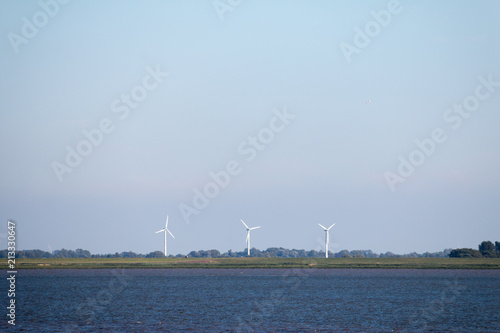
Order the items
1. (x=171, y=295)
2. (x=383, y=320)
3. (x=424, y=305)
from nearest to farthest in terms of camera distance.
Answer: (x=383, y=320), (x=424, y=305), (x=171, y=295)

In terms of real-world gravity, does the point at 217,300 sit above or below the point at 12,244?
below

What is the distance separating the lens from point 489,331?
180 feet

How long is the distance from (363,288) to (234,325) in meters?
57.1

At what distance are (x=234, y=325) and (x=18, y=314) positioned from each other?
900 inches

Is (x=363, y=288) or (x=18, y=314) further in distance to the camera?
(x=363, y=288)

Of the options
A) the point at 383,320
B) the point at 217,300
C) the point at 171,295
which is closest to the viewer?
the point at 383,320

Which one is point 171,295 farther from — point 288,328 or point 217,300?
point 288,328

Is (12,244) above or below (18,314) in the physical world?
above

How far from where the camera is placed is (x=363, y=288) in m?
111

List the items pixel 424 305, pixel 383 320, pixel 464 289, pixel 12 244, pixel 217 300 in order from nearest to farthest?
1. pixel 12 244
2. pixel 383 320
3. pixel 424 305
4. pixel 217 300
5. pixel 464 289

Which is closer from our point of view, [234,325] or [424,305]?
[234,325]

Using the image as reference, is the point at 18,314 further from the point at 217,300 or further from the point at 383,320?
the point at 383,320

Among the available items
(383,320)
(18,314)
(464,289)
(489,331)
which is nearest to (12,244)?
(18,314)

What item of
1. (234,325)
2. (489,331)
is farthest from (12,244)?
(489,331)
